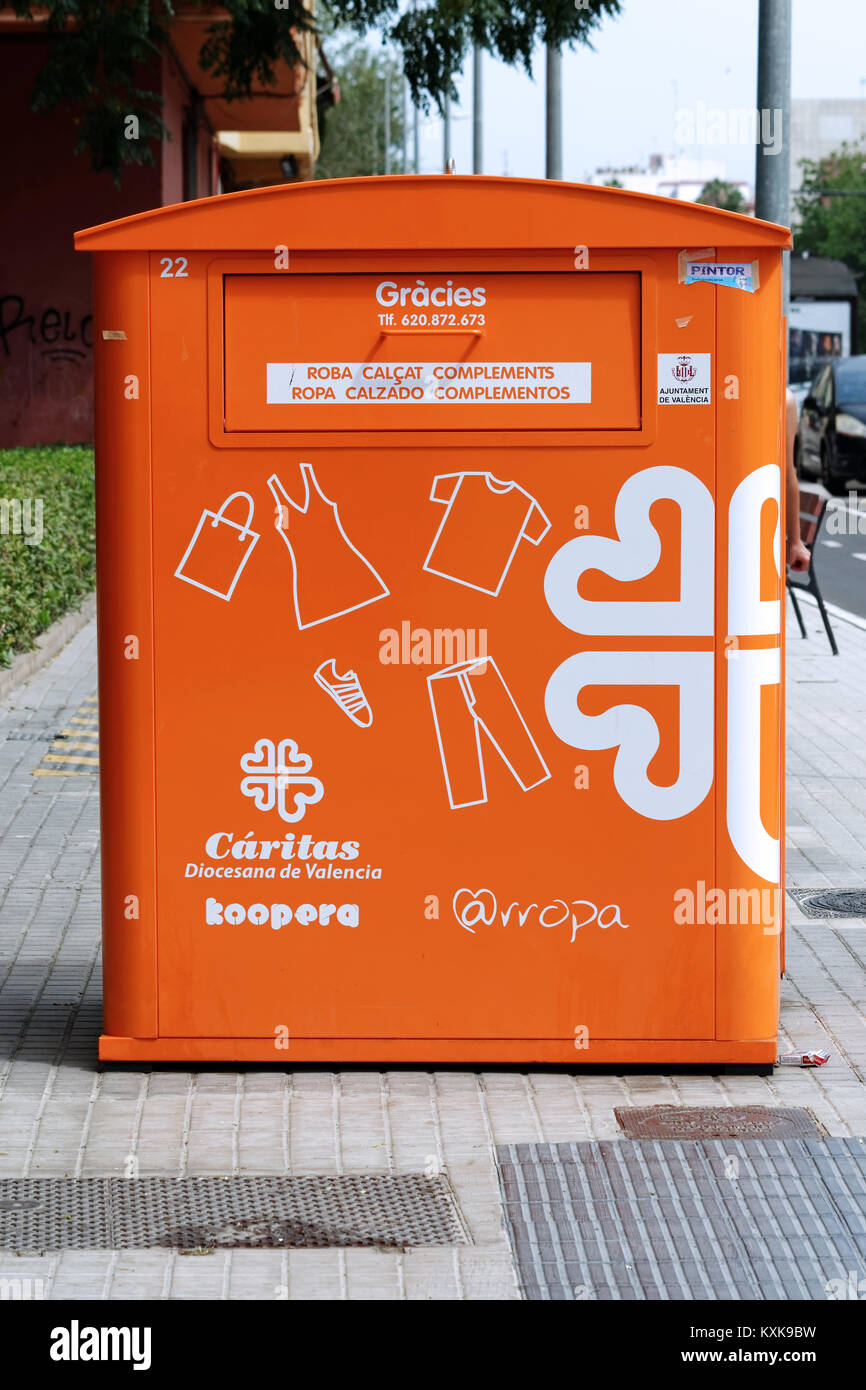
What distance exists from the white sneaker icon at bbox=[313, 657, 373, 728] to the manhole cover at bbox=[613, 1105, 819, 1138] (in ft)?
3.83

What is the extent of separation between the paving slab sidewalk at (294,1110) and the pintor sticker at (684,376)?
1756mm

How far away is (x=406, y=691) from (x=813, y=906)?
258cm

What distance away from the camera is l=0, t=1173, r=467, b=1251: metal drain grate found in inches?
156

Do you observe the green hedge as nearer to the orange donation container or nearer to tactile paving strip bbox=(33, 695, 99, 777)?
tactile paving strip bbox=(33, 695, 99, 777)

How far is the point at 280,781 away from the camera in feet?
15.9

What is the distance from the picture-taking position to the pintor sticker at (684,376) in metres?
4.71

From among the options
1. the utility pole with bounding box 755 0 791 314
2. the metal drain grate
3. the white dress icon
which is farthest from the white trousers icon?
the utility pole with bounding box 755 0 791 314

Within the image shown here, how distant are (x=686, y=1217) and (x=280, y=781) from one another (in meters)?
1.50

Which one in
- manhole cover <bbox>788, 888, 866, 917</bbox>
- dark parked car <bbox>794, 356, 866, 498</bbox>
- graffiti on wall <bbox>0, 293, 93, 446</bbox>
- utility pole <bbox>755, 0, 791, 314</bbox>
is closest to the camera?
manhole cover <bbox>788, 888, 866, 917</bbox>

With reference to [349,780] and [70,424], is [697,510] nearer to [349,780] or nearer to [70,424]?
[349,780]
